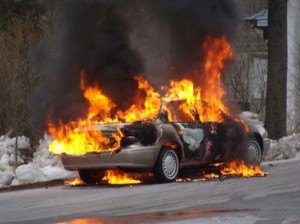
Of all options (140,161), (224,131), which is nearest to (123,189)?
(140,161)

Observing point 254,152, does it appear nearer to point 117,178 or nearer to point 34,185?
point 117,178

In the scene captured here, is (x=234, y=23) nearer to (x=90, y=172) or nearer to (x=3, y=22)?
(x=90, y=172)

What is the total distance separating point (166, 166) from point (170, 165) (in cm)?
10

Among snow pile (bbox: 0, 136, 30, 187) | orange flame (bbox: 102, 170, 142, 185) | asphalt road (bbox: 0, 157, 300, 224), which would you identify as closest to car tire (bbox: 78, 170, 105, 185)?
orange flame (bbox: 102, 170, 142, 185)

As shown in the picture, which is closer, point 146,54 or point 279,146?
point 146,54

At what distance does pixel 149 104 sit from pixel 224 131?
150 centimetres

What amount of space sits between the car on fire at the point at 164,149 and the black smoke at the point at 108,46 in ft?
3.97

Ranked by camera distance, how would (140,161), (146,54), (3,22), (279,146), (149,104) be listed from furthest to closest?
(3,22) → (279,146) → (146,54) → (149,104) → (140,161)

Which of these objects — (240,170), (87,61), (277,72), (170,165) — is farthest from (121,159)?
(277,72)

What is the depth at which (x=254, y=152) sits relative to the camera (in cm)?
1530

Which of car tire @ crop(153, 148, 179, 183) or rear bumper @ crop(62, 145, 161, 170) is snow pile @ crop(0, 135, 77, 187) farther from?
car tire @ crop(153, 148, 179, 183)

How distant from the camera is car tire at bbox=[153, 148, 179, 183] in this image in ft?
44.5

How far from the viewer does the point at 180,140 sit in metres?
13.9

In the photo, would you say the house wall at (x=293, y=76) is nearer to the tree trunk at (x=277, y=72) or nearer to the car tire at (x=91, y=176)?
the tree trunk at (x=277, y=72)
